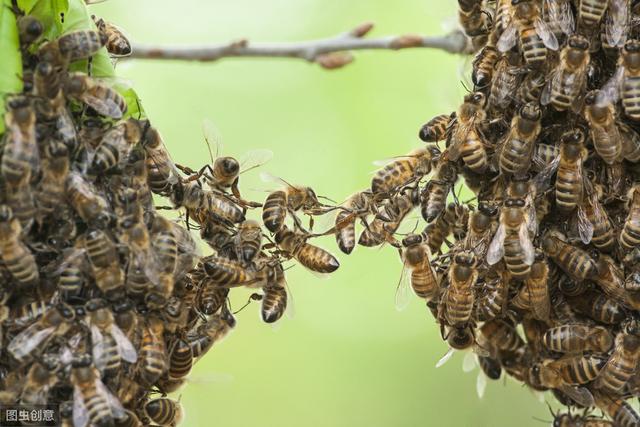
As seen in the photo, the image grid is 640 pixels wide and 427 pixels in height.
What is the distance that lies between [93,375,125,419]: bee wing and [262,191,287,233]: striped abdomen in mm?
1556

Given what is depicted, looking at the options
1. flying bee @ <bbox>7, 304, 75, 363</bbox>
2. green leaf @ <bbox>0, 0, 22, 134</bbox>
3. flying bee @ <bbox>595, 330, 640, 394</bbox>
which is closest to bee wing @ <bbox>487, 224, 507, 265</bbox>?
flying bee @ <bbox>595, 330, 640, 394</bbox>

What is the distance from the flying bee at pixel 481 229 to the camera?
5531mm

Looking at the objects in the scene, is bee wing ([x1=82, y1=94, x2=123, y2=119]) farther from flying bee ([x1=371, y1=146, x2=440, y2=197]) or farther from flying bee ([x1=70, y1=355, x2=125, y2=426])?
flying bee ([x1=371, y1=146, x2=440, y2=197])

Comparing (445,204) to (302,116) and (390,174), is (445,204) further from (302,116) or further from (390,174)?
(302,116)

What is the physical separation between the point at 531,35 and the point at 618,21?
0.45 metres

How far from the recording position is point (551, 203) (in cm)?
562

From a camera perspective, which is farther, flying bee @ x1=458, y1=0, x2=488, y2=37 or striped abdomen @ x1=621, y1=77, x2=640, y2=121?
flying bee @ x1=458, y1=0, x2=488, y2=37

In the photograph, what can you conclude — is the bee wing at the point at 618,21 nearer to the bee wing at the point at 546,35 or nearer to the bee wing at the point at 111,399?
the bee wing at the point at 546,35

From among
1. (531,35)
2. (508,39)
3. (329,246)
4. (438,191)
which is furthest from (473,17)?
(329,246)

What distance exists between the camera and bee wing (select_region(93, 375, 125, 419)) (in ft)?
15.6

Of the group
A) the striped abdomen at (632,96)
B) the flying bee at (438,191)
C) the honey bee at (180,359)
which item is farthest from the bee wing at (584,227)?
the honey bee at (180,359)

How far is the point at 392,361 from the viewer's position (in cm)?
1285

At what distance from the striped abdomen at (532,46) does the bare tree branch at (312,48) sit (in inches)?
72.1

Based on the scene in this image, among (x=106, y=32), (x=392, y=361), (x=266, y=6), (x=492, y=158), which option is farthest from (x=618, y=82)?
(x=266, y=6)
